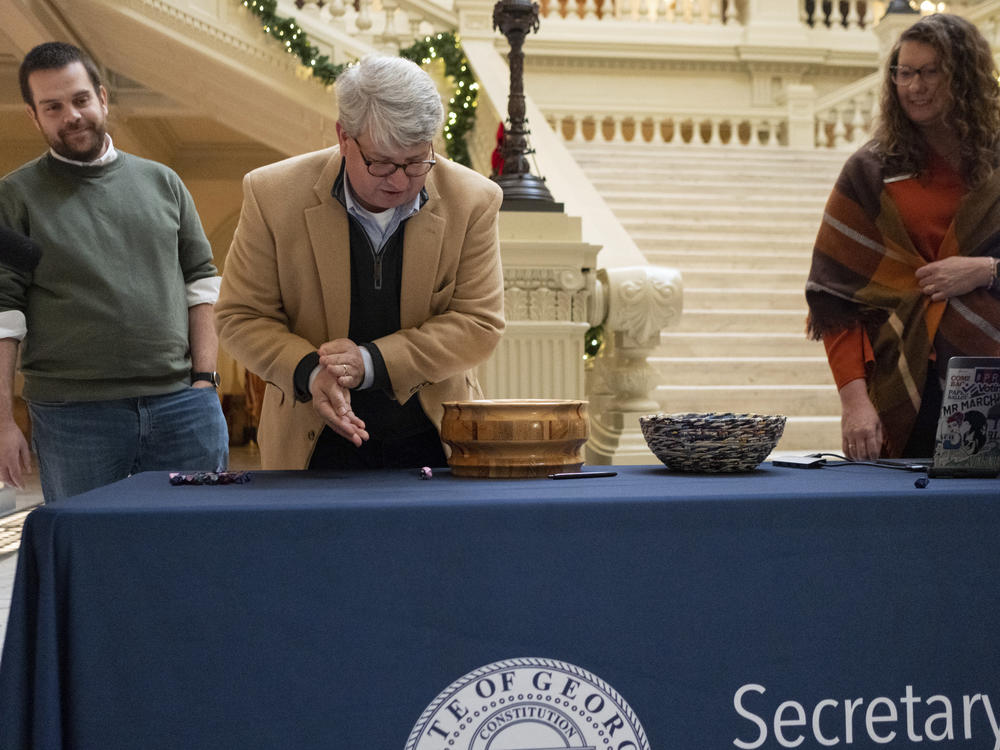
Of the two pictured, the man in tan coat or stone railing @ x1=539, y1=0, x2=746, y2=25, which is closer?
the man in tan coat

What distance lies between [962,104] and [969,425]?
2.58ft

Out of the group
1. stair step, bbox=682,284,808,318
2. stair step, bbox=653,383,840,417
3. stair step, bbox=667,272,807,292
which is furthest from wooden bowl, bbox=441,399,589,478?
stair step, bbox=667,272,807,292

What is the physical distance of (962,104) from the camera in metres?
2.26

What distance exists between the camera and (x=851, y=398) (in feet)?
7.46

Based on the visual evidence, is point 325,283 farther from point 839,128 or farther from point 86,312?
point 839,128

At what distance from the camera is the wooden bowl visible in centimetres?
183

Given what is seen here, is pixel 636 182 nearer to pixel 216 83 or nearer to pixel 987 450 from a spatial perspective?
pixel 216 83

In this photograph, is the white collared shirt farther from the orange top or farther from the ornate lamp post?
the ornate lamp post

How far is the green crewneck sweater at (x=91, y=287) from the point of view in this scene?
8.31 ft

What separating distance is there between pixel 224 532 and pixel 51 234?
1356 mm

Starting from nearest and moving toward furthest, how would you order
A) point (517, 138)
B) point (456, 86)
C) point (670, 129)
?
1. point (517, 138)
2. point (456, 86)
3. point (670, 129)

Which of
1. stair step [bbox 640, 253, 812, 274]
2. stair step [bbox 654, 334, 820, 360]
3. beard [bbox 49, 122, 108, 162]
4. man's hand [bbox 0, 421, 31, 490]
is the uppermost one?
stair step [bbox 640, 253, 812, 274]

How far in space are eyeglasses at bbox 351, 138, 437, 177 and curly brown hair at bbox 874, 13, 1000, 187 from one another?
3.45ft

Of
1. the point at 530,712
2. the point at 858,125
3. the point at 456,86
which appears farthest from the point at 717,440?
the point at 858,125
